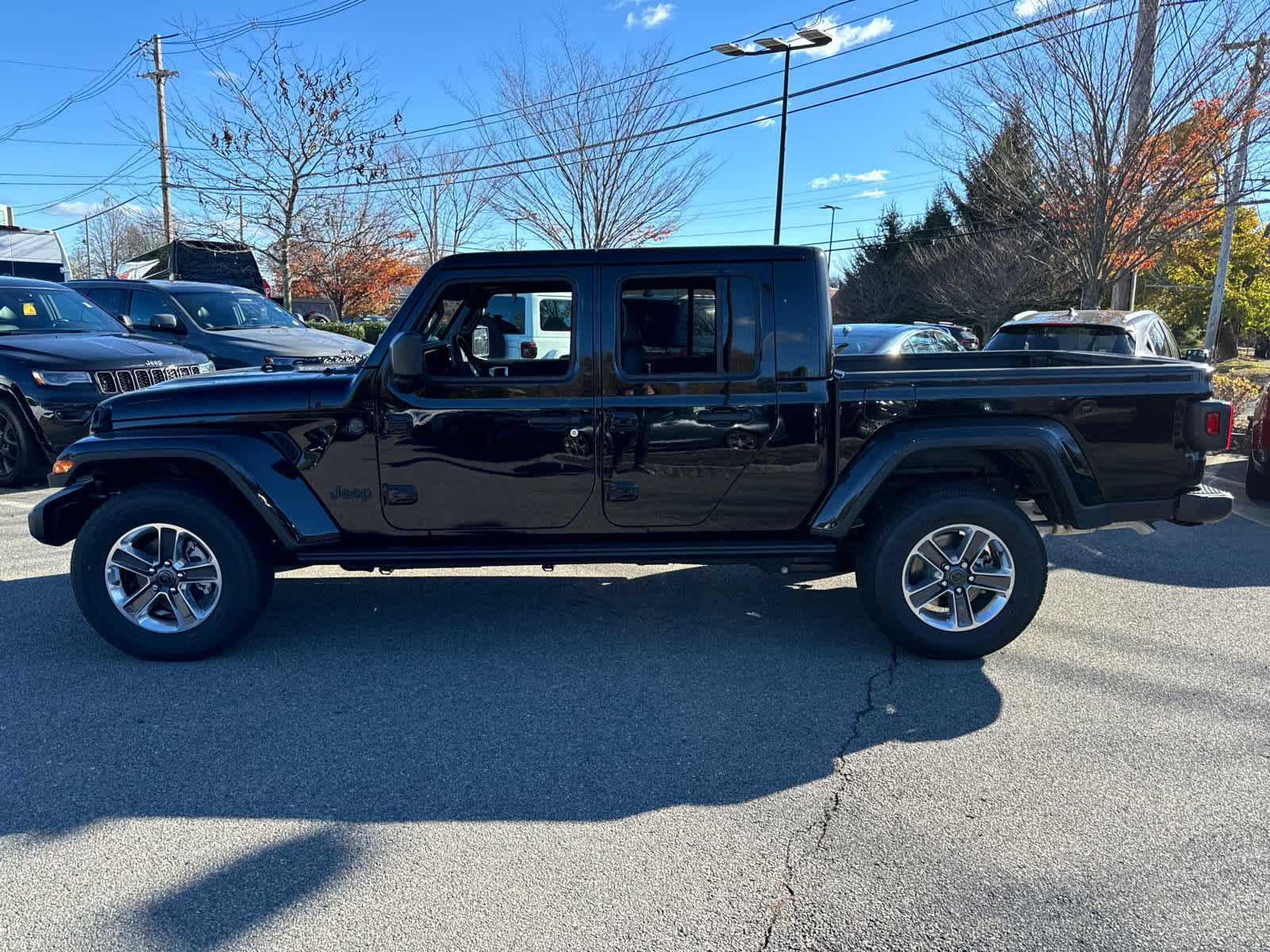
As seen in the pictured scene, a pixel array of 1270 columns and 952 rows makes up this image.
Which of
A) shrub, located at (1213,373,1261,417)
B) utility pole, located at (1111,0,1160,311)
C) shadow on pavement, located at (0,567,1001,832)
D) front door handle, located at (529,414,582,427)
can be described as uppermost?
utility pole, located at (1111,0,1160,311)

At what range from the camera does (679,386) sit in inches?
159

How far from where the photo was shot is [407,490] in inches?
161

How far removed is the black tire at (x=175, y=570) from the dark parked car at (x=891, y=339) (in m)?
6.85

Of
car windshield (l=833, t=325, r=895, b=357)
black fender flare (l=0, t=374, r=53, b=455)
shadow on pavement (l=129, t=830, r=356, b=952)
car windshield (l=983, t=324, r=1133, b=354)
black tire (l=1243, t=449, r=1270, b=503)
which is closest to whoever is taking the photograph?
shadow on pavement (l=129, t=830, r=356, b=952)

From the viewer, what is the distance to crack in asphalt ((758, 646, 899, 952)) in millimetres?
2479

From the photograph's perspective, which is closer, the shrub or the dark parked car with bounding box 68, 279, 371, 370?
the dark parked car with bounding box 68, 279, 371, 370

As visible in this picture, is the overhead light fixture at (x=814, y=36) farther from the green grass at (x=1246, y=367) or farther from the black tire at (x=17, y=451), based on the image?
the black tire at (x=17, y=451)

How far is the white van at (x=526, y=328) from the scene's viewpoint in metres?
4.14

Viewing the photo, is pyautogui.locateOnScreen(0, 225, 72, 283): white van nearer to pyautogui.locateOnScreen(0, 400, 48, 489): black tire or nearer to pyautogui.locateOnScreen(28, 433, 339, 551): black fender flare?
pyautogui.locateOnScreen(0, 400, 48, 489): black tire

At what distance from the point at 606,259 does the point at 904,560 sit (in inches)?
77.5

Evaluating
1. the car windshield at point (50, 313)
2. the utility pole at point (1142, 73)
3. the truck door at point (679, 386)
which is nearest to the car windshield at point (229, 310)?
the car windshield at point (50, 313)

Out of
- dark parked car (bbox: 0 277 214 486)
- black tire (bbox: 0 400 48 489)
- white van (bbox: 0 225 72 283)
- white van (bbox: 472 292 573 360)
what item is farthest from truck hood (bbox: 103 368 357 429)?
white van (bbox: 0 225 72 283)

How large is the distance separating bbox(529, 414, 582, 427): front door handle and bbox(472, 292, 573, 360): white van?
0.30 meters

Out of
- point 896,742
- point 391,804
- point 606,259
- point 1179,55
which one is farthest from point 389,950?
point 1179,55
